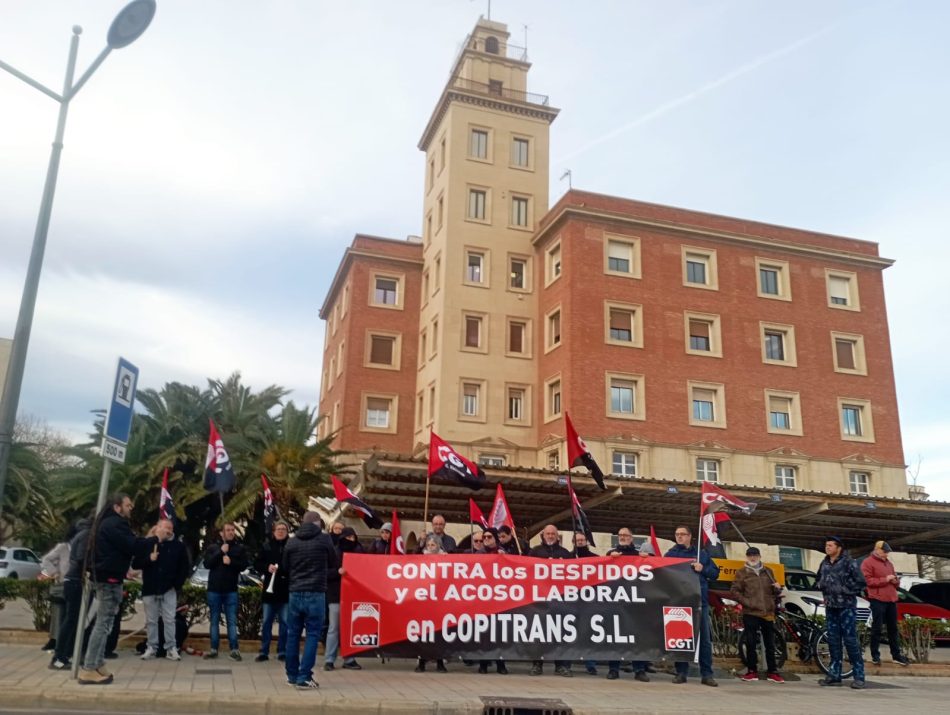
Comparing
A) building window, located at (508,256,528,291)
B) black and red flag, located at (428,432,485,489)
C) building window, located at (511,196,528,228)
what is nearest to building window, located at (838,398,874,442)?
building window, located at (508,256,528,291)

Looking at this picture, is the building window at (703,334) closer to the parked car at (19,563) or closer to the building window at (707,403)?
the building window at (707,403)

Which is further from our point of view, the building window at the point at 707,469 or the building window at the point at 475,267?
the building window at the point at 475,267

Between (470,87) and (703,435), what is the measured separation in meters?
22.6

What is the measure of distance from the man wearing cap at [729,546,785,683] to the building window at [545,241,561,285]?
28.1m

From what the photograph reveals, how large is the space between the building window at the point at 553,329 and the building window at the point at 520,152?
9.17 meters

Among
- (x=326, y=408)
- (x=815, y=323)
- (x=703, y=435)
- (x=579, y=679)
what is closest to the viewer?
(x=579, y=679)

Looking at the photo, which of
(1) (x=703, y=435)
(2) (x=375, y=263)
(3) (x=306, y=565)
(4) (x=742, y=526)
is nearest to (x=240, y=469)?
(3) (x=306, y=565)

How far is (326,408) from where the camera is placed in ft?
165

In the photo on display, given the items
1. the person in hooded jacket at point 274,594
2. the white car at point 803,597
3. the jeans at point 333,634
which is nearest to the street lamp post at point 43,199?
the person in hooded jacket at point 274,594

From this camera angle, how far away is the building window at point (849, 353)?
131 ft

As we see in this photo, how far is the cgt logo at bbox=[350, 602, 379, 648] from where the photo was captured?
10.9 meters

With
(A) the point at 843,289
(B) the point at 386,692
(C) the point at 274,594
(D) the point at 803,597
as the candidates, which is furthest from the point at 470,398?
(B) the point at 386,692

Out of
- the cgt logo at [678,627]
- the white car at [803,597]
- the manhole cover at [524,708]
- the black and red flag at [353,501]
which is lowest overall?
the manhole cover at [524,708]

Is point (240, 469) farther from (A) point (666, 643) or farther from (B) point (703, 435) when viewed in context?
(B) point (703, 435)
